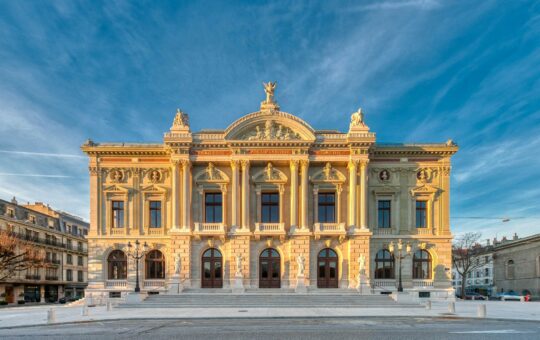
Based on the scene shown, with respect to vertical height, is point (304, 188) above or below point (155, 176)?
below

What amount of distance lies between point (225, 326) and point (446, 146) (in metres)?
25.9

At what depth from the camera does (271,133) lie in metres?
33.7

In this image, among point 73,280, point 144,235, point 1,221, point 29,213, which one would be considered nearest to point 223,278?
point 144,235

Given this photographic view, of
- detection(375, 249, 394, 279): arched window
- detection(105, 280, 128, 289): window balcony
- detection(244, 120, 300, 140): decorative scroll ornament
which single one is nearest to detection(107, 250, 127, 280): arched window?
detection(105, 280, 128, 289): window balcony

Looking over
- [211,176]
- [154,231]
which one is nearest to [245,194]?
[211,176]

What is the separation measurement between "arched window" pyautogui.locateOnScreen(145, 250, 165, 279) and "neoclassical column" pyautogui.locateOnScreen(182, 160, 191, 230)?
3.95 meters

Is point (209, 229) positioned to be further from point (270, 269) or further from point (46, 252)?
point (46, 252)

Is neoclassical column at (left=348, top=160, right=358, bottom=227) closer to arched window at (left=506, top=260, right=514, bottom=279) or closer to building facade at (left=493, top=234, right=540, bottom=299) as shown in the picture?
building facade at (left=493, top=234, right=540, bottom=299)

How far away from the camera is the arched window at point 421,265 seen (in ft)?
111

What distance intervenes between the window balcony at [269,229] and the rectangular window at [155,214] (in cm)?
886

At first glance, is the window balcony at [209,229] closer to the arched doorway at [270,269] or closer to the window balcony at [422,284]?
the arched doorway at [270,269]

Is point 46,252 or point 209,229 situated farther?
point 46,252

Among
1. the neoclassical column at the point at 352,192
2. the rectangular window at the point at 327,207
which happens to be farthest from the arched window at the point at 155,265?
the neoclassical column at the point at 352,192

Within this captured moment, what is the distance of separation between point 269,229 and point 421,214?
13.4 meters
